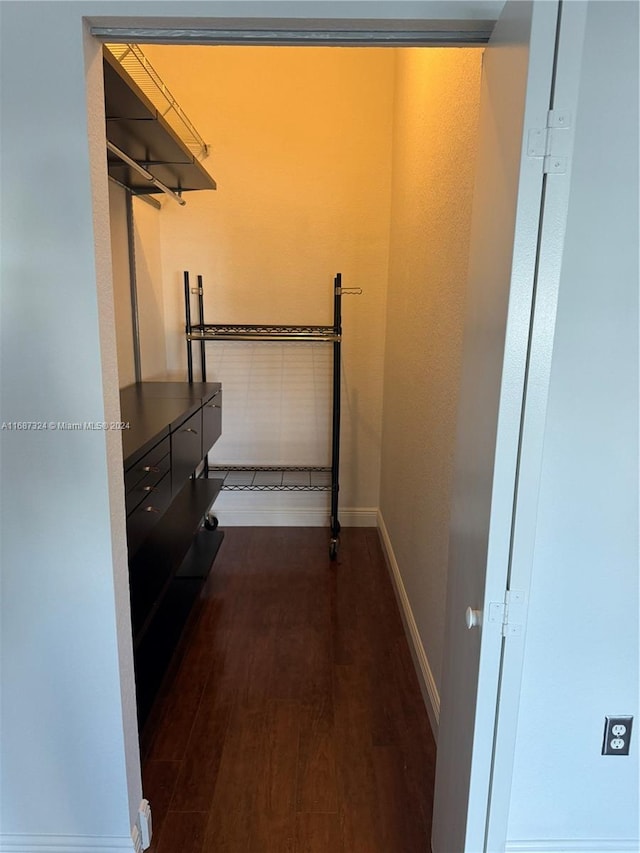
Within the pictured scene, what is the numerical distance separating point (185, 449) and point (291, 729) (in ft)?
3.48

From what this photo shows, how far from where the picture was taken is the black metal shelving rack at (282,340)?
2.93 meters

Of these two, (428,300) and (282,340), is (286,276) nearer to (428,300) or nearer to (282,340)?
(282,340)

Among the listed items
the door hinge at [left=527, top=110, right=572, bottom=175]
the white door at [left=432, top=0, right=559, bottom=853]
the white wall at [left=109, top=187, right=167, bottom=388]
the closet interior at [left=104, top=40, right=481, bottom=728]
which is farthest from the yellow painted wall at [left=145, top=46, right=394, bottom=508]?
the door hinge at [left=527, top=110, right=572, bottom=175]

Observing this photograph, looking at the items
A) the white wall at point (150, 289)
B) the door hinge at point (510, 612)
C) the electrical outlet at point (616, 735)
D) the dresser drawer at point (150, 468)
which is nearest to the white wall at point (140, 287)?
the white wall at point (150, 289)

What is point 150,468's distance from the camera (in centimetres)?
173

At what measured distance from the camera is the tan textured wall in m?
1.61

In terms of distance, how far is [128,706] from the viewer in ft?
4.36

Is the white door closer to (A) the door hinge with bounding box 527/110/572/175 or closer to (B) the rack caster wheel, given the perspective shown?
(A) the door hinge with bounding box 527/110/572/175

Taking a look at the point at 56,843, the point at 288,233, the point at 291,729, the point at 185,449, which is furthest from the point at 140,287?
the point at 56,843

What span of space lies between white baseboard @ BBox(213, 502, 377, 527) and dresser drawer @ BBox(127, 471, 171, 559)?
1527 mm

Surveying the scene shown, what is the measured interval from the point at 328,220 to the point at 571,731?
269 cm

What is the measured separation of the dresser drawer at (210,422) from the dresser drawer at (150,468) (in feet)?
1.82

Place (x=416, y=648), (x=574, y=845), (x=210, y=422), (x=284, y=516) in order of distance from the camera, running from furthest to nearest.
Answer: (x=284, y=516), (x=210, y=422), (x=416, y=648), (x=574, y=845)

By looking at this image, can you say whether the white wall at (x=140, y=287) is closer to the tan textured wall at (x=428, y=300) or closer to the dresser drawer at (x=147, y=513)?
the dresser drawer at (x=147, y=513)
